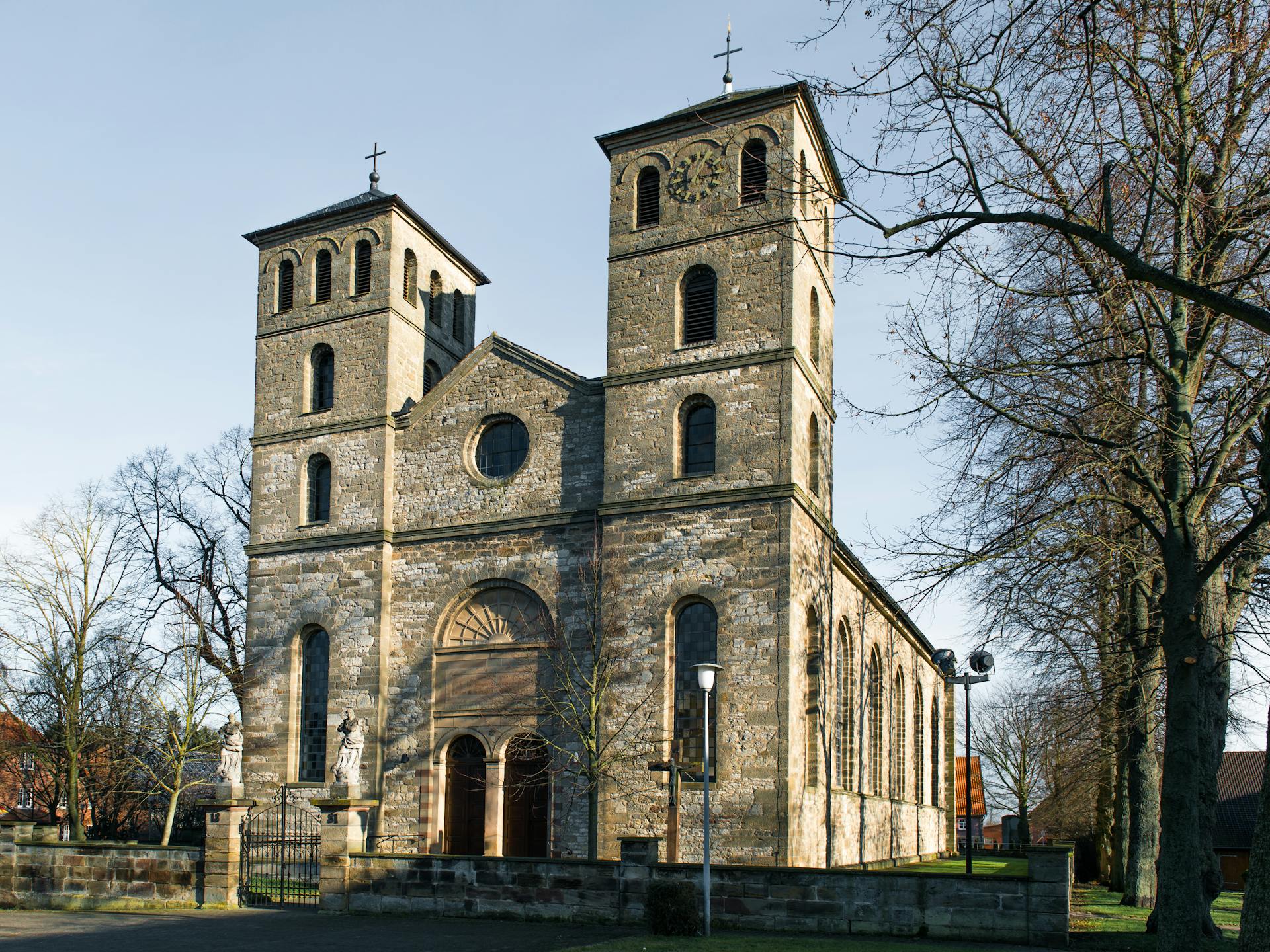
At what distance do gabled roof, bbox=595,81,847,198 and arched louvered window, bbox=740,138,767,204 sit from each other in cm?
75

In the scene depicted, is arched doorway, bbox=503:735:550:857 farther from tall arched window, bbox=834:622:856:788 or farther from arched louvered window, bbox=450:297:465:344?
arched louvered window, bbox=450:297:465:344

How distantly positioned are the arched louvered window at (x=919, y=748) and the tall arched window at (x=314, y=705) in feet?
67.4

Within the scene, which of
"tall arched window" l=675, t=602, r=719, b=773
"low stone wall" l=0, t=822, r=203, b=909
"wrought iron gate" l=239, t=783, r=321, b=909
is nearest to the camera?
"low stone wall" l=0, t=822, r=203, b=909

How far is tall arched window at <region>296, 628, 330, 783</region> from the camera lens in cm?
2614

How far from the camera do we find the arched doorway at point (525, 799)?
78.7 feet

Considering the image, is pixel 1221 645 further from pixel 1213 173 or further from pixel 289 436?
pixel 289 436

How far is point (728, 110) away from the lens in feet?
81.9

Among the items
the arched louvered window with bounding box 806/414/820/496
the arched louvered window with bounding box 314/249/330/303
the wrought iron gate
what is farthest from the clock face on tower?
the wrought iron gate

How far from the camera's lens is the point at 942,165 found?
418 inches

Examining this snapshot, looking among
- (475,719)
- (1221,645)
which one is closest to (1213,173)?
(1221,645)

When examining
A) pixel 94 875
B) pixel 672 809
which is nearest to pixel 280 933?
pixel 94 875

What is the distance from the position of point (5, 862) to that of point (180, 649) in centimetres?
1116

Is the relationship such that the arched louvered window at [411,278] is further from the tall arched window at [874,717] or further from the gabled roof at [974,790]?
the gabled roof at [974,790]

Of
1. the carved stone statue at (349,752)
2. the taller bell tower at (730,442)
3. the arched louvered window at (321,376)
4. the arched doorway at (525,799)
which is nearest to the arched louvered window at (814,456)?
the taller bell tower at (730,442)
